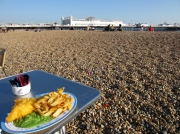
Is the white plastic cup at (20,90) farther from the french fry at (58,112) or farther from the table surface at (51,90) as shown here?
the french fry at (58,112)

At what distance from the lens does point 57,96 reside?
1.21m

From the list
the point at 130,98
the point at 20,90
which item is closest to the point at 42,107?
the point at 20,90

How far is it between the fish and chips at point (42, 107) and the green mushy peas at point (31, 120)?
22mm

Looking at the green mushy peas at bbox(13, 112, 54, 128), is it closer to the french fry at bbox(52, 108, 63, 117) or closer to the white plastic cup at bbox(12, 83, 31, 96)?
the french fry at bbox(52, 108, 63, 117)

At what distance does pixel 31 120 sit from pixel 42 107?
117 mm

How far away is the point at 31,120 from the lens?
1038mm

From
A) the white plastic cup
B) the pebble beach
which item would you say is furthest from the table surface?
the pebble beach

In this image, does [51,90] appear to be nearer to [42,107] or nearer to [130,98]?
[42,107]

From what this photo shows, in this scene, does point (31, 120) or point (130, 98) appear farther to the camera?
point (130, 98)

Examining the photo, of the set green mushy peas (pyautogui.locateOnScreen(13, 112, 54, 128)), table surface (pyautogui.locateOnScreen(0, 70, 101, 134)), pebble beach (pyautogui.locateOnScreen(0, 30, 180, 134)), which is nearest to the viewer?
green mushy peas (pyautogui.locateOnScreen(13, 112, 54, 128))

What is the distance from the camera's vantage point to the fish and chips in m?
1.03

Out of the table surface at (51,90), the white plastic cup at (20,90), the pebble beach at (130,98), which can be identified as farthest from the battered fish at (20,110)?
the pebble beach at (130,98)

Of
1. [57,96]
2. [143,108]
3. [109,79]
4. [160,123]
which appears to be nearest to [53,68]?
[109,79]

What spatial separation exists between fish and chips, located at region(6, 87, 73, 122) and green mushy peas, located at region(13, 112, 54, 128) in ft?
0.07
